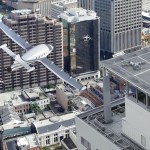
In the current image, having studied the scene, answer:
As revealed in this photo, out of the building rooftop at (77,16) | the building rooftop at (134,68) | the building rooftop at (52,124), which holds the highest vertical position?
the building rooftop at (134,68)

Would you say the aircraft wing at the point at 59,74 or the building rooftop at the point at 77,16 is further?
the building rooftop at the point at 77,16

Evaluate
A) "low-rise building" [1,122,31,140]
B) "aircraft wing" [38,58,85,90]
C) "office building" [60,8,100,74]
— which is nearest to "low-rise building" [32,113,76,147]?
"low-rise building" [1,122,31,140]

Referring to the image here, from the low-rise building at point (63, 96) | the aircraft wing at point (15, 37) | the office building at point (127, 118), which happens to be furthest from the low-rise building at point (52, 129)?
the office building at point (127, 118)

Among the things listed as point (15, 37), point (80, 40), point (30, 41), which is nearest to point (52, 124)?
point (15, 37)

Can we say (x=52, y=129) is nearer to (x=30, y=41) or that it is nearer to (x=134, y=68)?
(x=30, y=41)

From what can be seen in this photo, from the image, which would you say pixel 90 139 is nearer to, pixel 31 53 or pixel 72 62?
pixel 31 53

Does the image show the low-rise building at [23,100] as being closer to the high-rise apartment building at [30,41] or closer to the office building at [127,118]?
the high-rise apartment building at [30,41]
